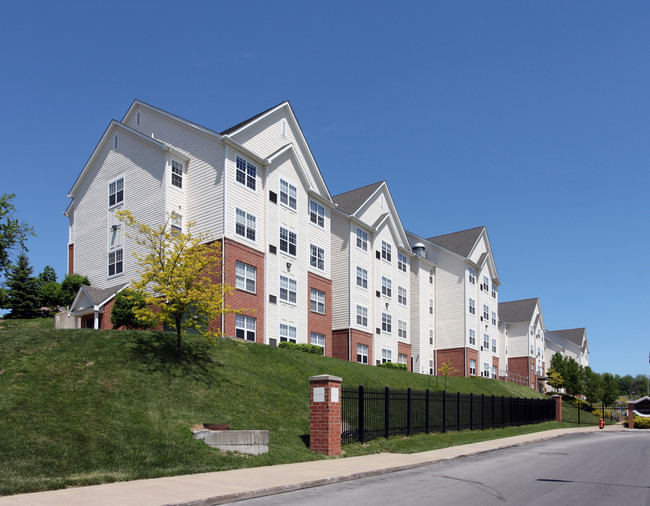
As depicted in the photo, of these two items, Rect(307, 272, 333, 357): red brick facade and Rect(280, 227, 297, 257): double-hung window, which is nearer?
Rect(280, 227, 297, 257): double-hung window

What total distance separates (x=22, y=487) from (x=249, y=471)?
4835 millimetres

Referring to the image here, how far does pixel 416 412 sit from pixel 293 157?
63.1 feet

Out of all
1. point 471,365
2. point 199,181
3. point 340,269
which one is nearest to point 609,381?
point 471,365

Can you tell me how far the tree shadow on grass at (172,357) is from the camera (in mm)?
19875

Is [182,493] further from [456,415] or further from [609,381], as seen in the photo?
[609,381]

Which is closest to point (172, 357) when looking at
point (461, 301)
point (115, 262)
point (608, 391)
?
point (115, 262)

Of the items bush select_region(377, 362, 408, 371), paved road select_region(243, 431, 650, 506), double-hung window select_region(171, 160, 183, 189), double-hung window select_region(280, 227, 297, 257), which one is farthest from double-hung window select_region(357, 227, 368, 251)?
paved road select_region(243, 431, 650, 506)

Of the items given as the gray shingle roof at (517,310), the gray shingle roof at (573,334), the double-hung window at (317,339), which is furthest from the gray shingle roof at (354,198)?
the gray shingle roof at (573,334)

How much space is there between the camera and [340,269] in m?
44.9

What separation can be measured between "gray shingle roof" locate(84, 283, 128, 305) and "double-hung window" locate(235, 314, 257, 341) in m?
6.42

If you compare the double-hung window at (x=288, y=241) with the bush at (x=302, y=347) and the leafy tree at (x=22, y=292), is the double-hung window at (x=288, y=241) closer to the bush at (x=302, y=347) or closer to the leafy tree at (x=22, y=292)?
the bush at (x=302, y=347)

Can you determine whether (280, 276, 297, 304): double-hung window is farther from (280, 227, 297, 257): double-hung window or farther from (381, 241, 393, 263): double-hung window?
(381, 241, 393, 263): double-hung window

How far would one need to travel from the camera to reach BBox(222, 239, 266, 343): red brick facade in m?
31.1

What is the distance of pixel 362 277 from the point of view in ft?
152
